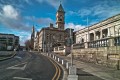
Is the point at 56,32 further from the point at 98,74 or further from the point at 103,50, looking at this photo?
the point at 98,74

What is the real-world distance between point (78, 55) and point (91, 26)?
1140 inches

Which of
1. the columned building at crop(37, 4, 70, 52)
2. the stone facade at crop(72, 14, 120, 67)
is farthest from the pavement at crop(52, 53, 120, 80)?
the columned building at crop(37, 4, 70, 52)

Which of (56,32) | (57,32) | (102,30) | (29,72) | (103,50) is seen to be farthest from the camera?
(57,32)

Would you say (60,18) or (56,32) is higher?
(60,18)

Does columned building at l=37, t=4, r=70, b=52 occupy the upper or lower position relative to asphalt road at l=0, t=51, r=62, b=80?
upper

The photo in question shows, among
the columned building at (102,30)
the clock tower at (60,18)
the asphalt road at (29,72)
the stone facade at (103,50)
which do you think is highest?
the clock tower at (60,18)

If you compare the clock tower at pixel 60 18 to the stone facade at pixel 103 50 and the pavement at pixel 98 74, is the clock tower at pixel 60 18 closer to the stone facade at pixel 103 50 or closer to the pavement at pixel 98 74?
the stone facade at pixel 103 50

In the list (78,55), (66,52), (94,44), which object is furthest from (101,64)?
(66,52)

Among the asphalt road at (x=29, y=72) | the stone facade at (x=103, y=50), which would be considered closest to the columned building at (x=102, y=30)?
the stone facade at (x=103, y=50)

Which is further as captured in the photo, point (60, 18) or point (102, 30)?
point (60, 18)

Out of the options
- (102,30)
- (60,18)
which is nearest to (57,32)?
(60,18)

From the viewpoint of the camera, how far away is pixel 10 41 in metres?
140

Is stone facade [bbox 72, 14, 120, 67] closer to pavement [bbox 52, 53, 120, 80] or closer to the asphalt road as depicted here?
pavement [bbox 52, 53, 120, 80]

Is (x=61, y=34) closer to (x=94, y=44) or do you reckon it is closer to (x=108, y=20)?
(x=108, y=20)
